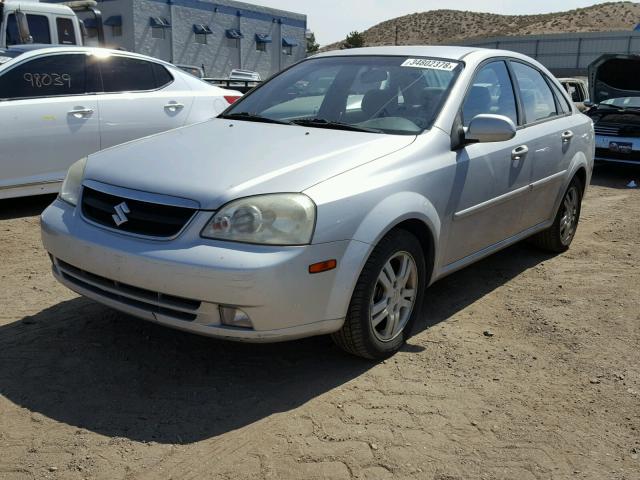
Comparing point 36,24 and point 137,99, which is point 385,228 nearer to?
point 137,99

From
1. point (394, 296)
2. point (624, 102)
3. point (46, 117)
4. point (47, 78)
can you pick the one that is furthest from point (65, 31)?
point (394, 296)

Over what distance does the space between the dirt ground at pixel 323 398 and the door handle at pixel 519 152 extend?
3.28 feet

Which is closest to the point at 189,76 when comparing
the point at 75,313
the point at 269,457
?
the point at 75,313

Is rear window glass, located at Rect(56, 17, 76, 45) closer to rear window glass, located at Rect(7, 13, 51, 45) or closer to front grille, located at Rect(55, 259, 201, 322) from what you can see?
rear window glass, located at Rect(7, 13, 51, 45)

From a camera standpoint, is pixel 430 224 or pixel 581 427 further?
pixel 430 224

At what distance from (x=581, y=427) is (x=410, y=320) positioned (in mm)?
1041

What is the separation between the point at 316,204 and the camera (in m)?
2.98

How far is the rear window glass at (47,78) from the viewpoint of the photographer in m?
6.06

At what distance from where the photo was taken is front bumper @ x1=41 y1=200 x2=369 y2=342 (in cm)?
285

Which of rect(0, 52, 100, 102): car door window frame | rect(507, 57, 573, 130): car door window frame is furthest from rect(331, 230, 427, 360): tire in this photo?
rect(0, 52, 100, 102): car door window frame

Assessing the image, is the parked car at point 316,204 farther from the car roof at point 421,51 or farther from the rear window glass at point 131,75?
the rear window glass at point 131,75

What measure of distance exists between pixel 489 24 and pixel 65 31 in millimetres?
84749

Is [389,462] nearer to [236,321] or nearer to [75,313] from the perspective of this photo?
[236,321]

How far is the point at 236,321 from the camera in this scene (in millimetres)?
2973
